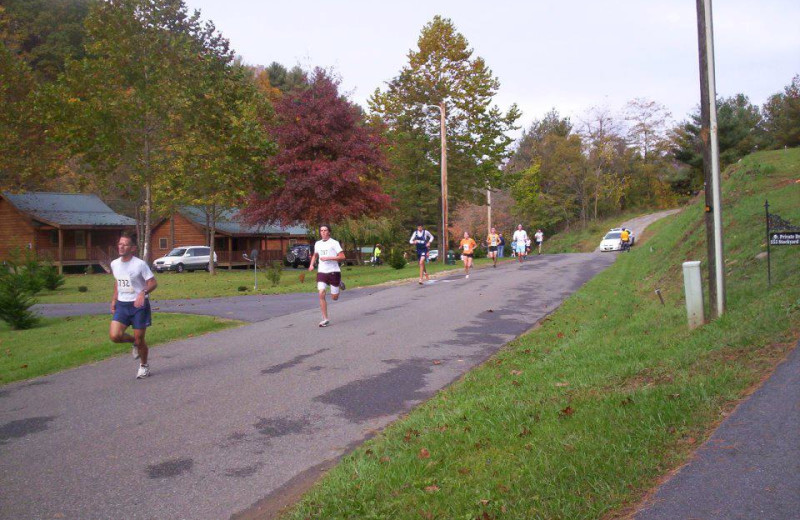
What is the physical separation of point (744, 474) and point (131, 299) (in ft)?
24.8

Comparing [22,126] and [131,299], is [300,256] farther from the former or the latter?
[131,299]

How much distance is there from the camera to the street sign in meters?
9.70

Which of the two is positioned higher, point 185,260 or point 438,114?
point 438,114

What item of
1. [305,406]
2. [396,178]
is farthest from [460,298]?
[396,178]

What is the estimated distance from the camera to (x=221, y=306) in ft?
58.1

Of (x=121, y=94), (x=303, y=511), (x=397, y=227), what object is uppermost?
(x=121, y=94)

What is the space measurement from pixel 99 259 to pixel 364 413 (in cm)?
4163

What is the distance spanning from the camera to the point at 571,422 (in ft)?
17.6

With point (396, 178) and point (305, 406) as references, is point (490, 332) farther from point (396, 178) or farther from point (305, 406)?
point (396, 178)

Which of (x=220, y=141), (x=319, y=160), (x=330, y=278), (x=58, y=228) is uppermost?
(x=220, y=141)

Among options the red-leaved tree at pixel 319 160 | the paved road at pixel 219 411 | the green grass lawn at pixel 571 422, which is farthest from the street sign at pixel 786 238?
the red-leaved tree at pixel 319 160

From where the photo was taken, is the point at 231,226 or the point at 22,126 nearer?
the point at 22,126

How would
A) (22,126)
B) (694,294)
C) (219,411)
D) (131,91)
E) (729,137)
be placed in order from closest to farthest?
(219,411) → (694,294) → (22,126) → (131,91) → (729,137)

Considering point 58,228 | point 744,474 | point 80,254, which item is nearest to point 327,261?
point 744,474
